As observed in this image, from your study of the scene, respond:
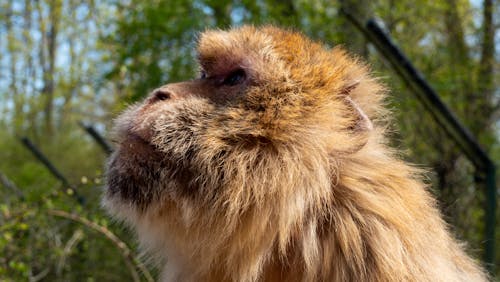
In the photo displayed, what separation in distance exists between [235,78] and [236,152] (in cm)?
37

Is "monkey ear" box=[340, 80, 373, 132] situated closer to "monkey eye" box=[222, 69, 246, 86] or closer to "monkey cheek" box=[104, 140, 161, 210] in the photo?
"monkey eye" box=[222, 69, 246, 86]

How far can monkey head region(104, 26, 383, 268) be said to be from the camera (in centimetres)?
214

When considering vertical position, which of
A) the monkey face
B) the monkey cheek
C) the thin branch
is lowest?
the thin branch

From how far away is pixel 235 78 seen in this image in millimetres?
2369

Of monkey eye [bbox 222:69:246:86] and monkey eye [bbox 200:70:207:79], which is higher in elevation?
monkey eye [bbox 222:69:246:86]

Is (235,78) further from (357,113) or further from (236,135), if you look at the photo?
(357,113)

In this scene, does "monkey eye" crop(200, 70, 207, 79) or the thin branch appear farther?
the thin branch

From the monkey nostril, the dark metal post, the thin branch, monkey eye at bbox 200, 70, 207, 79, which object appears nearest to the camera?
the monkey nostril

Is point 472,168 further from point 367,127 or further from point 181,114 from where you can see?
point 181,114

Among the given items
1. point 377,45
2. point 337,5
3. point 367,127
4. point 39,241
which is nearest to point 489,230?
point 377,45

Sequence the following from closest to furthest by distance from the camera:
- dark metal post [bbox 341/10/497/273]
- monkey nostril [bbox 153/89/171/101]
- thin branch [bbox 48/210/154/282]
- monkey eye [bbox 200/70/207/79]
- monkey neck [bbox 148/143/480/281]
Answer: monkey neck [bbox 148/143/480/281], monkey nostril [bbox 153/89/171/101], monkey eye [bbox 200/70/207/79], dark metal post [bbox 341/10/497/273], thin branch [bbox 48/210/154/282]

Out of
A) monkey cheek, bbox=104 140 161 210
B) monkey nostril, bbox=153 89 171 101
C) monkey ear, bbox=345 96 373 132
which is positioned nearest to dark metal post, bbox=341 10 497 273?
monkey ear, bbox=345 96 373 132

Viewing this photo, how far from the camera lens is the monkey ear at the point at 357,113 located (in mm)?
2348

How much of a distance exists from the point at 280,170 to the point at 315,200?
19 centimetres
